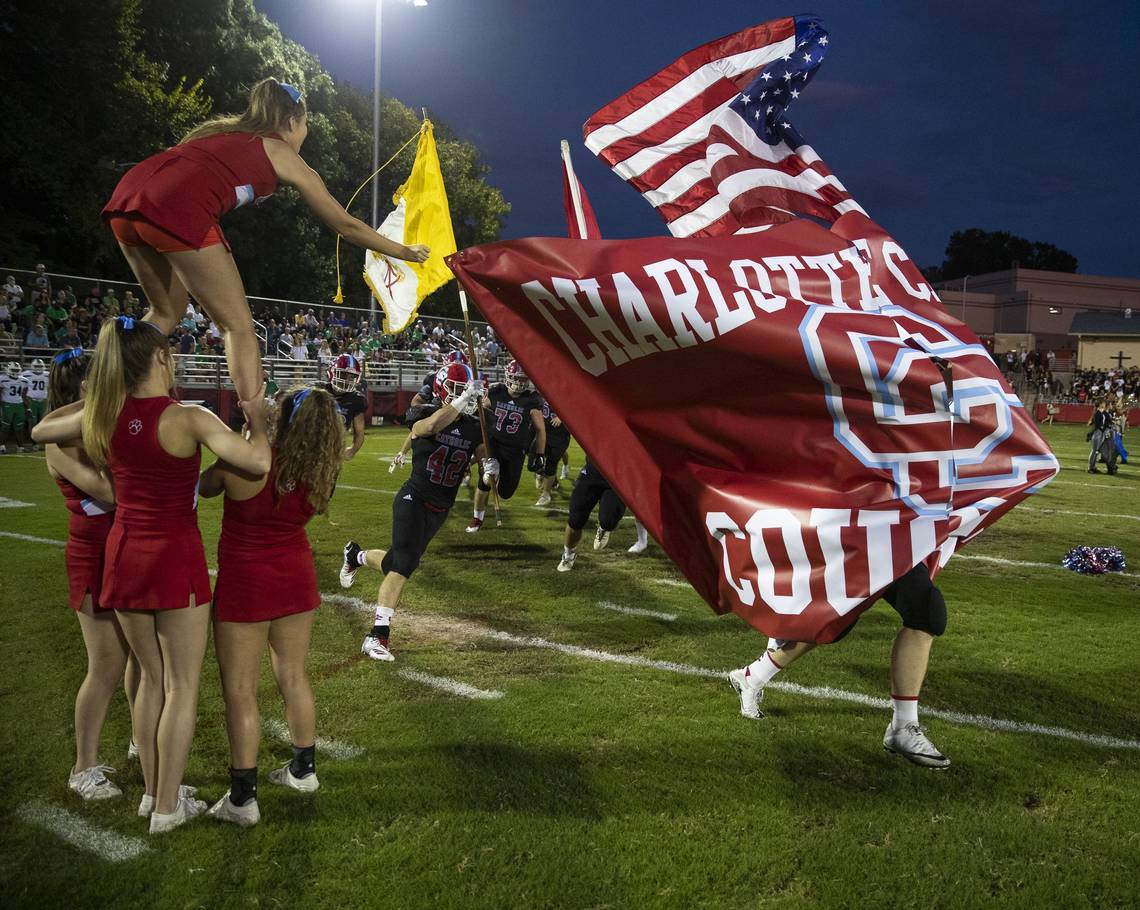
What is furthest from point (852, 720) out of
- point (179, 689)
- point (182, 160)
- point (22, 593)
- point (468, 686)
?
point (22, 593)

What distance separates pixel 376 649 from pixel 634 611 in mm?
2266

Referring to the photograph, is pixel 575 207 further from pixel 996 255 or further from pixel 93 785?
pixel 996 255

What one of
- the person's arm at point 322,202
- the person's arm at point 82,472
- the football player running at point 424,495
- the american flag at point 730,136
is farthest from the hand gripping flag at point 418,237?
the person's arm at point 82,472

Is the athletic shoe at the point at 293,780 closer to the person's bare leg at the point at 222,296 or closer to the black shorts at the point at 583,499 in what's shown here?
the person's bare leg at the point at 222,296

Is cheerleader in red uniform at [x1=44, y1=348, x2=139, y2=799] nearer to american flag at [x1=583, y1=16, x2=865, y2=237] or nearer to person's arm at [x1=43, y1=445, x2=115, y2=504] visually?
person's arm at [x1=43, y1=445, x2=115, y2=504]

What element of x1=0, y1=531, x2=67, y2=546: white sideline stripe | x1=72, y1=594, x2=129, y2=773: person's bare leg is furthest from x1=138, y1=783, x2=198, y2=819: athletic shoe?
x1=0, y1=531, x2=67, y2=546: white sideline stripe

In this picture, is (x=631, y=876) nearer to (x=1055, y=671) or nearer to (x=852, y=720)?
(x=852, y=720)

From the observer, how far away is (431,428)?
677cm

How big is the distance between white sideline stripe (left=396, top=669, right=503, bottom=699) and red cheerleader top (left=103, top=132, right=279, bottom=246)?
294cm

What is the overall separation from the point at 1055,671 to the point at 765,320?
356 centimetres

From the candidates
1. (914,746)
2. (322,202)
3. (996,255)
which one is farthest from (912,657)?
(996,255)

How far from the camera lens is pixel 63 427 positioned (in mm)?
3568

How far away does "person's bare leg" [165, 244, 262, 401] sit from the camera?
379 centimetres

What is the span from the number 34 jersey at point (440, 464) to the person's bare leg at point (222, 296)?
270 centimetres
